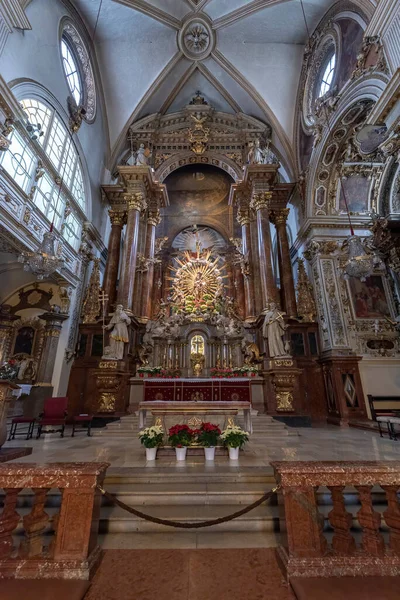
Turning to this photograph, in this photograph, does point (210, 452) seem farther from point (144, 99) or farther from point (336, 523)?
point (144, 99)

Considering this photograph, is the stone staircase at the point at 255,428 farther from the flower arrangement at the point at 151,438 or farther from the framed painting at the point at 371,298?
the framed painting at the point at 371,298

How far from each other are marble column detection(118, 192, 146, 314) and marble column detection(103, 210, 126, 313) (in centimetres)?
132

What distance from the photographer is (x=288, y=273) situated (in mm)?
12859

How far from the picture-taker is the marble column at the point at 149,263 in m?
12.7

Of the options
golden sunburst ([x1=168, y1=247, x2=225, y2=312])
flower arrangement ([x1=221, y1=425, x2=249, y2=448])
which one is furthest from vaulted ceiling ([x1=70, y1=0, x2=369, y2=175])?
flower arrangement ([x1=221, y1=425, x2=249, y2=448])

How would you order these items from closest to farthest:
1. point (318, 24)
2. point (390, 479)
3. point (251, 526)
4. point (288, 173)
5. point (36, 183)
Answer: point (390, 479)
point (251, 526)
point (36, 183)
point (318, 24)
point (288, 173)

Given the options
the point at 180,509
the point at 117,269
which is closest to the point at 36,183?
the point at 117,269

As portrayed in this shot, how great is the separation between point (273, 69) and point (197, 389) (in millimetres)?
16214

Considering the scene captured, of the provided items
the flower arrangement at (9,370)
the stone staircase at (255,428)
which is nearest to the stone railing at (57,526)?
the stone staircase at (255,428)

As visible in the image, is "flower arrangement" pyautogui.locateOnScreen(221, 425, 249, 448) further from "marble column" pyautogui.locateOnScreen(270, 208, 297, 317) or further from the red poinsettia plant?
"marble column" pyautogui.locateOnScreen(270, 208, 297, 317)

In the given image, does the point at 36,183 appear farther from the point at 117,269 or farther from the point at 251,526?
the point at 251,526

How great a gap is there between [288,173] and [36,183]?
12361 mm

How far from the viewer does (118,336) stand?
9.59 meters

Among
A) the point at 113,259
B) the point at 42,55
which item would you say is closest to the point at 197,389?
the point at 113,259
